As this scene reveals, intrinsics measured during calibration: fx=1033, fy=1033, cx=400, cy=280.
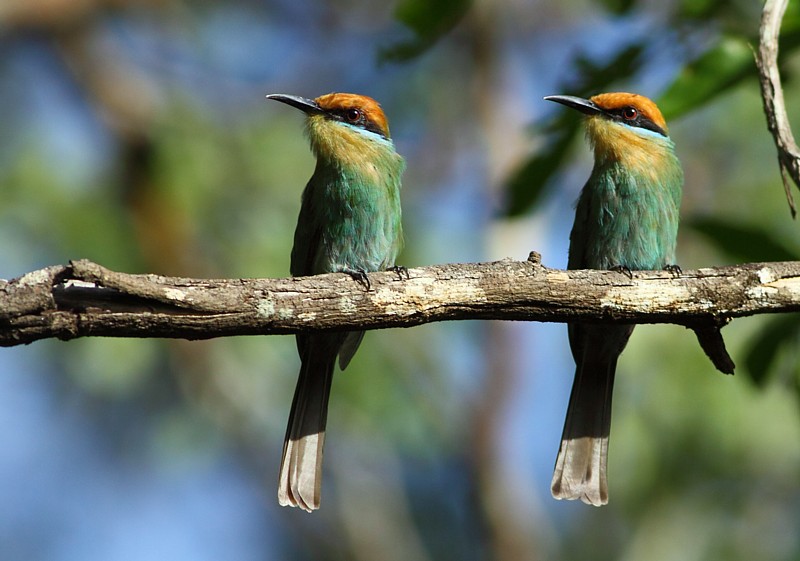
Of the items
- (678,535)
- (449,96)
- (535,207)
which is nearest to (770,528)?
(678,535)

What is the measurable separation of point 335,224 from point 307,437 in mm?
893

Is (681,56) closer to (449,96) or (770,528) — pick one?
(770,528)

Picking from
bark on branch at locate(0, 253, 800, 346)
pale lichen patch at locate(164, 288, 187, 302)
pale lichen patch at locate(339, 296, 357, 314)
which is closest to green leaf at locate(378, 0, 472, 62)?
bark on branch at locate(0, 253, 800, 346)

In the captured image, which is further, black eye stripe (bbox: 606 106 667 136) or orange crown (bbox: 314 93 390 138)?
orange crown (bbox: 314 93 390 138)

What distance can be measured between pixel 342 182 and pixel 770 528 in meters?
4.05

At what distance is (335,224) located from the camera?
4.34m

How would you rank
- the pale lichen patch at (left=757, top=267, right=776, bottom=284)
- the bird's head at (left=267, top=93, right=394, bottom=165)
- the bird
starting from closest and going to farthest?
the pale lichen patch at (left=757, top=267, right=776, bottom=284) < the bird < the bird's head at (left=267, top=93, right=394, bottom=165)

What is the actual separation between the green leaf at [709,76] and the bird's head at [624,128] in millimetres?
830

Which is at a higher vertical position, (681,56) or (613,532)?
(681,56)

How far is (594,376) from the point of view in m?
4.34

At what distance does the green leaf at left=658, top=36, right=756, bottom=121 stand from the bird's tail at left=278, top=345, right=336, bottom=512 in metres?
1.75

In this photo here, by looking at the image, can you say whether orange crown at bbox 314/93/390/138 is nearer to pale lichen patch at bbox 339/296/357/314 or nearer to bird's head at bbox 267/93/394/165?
bird's head at bbox 267/93/394/165

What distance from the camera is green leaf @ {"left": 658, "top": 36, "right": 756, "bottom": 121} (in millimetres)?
3398

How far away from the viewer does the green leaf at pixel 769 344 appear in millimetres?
3557
